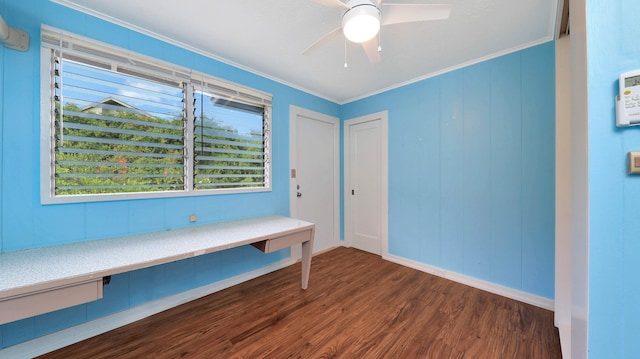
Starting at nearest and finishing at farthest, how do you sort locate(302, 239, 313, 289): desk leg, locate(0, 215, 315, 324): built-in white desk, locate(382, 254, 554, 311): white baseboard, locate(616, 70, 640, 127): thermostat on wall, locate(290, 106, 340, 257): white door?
locate(616, 70, 640, 127): thermostat on wall
locate(0, 215, 315, 324): built-in white desk
locate(382, 254, 554, 311): white baseboard
locate(302, 239, 313, 289): desk leg
locate(290, 106, 340, 257): white door

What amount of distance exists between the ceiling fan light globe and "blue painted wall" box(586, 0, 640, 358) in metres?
0.87

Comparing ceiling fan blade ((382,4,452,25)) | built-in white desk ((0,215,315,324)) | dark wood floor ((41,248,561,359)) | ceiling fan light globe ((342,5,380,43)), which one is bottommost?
dark wood floor ((41,248,561,359))

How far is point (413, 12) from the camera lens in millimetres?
1304

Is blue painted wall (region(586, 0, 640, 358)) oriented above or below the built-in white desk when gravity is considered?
above

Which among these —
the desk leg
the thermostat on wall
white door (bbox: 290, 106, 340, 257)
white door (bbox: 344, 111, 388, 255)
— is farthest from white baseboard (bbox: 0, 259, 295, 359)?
the thermostat on wall

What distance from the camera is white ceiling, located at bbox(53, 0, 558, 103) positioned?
1.64 m


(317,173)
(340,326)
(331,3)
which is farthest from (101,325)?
(331,3)

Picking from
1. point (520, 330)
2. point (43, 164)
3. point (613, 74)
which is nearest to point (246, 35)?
point (43, 164)

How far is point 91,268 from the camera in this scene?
49.9 inches

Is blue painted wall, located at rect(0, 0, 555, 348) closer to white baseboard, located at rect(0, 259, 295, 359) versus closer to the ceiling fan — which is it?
white baseboard, located at rect(0, 259, 295, 359)

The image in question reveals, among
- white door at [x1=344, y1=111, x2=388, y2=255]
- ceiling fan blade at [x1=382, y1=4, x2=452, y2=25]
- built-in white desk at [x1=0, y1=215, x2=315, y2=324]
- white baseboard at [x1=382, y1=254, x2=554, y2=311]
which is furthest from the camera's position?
white door at [x1=344, y1=111, x2=388, y2=255]

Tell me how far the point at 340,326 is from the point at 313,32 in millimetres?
2539

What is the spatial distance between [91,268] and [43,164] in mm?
922

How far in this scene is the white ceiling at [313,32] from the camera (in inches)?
64.4
